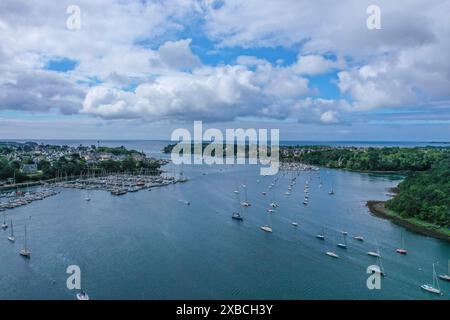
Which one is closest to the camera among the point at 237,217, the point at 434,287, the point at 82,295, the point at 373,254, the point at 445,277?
the point at 82,295

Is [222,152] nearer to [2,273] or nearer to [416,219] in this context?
[416,219]

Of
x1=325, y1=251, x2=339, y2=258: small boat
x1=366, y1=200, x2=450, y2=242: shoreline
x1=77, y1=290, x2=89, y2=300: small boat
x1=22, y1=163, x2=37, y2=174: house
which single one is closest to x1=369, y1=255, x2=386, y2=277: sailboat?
x1=325, y1=251, x2=339, y2=258: small boat

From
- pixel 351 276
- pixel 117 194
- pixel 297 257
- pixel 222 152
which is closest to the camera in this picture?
pixel 351 276

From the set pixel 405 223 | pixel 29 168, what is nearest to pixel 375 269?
pixel 405 223

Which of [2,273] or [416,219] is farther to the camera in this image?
[416,219]

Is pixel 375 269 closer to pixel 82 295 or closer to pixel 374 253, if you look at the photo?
pixel 374 253

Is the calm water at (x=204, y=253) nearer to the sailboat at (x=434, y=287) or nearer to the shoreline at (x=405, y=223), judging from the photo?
the sailboat at (x=434, y=287)
